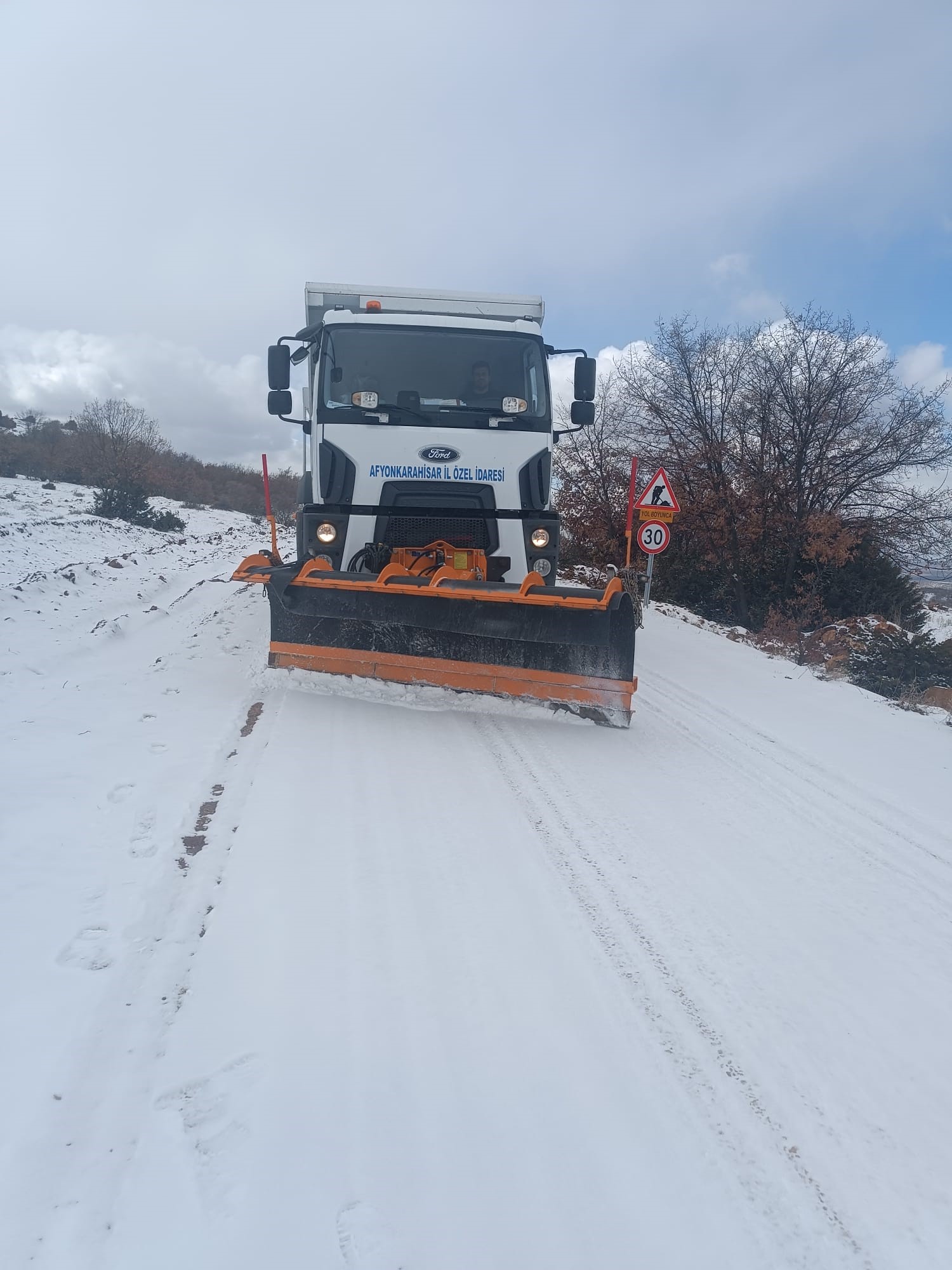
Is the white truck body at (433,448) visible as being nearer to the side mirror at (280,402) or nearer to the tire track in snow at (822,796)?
the side mirror at (280,402)

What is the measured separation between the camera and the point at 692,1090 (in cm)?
225

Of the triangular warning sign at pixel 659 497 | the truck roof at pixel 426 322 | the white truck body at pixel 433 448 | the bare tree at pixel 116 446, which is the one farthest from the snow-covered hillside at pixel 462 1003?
the bare tree at pixel 116 446

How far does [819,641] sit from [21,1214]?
1163cm

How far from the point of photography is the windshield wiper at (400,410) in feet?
21.3

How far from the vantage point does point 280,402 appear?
7348mm

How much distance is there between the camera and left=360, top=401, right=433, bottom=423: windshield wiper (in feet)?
21.3

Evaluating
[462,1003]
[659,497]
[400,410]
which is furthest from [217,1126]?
[659,497]

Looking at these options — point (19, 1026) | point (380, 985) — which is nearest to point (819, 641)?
point (380, 985)

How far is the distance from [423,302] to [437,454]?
206 cm

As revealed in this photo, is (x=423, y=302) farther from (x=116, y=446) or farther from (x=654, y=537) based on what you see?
(x=116, y=446)

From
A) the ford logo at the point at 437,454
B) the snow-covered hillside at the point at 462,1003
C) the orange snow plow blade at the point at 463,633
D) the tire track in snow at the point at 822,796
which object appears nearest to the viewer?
the snow-covered hillside at the point at 462,1003

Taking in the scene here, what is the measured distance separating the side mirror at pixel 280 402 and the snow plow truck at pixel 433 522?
14 millimetres

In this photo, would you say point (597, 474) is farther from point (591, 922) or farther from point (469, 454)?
point (591, 922)

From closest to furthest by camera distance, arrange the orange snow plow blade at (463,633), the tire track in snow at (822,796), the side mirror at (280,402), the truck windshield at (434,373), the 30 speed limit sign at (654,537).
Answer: the tire track in snow at (822,796) → the orange snow plow blade at (463,633) → the truck windshield at (434,373) → the side mirror at (280,402) → the 30 speed limit sign at (654,537)
